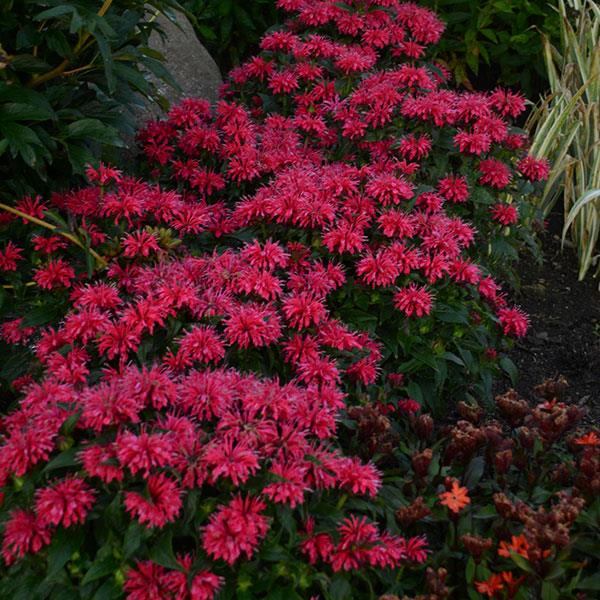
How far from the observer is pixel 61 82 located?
2.60 meters

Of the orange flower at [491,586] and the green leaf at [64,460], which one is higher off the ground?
the green leaf at [64,460]

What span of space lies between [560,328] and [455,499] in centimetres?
186

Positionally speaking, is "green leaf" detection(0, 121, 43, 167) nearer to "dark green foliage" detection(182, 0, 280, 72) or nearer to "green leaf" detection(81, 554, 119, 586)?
"green leaf" detection(81, 554, 119, 586)

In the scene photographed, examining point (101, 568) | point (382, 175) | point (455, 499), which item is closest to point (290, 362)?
point (455, 499)

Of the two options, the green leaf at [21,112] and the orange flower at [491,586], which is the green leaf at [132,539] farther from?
the green leaf at [21,112]

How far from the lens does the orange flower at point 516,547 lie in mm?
1801

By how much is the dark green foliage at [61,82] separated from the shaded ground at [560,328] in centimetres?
184

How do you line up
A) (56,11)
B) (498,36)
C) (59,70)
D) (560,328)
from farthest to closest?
1. (498,36)
2. (560,328)
3. (59,70)
4. (56,11)

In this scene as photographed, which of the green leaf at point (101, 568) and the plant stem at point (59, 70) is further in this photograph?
the plant stem at point (59, 70)

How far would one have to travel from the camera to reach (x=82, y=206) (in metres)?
2.49

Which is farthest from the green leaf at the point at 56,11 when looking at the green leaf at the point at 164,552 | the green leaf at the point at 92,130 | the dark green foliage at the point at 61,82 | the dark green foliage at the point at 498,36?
the dark green foliage at the point at 498,36

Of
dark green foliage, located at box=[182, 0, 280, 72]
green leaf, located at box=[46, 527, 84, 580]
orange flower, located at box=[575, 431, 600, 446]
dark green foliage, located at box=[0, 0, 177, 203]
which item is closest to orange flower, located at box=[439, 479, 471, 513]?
orange flower, located at box=[575, 431, 600, 446]

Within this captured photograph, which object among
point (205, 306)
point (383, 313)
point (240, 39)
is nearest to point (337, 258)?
point (383, 313)

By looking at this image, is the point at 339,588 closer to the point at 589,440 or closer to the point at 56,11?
the point at 589,440
